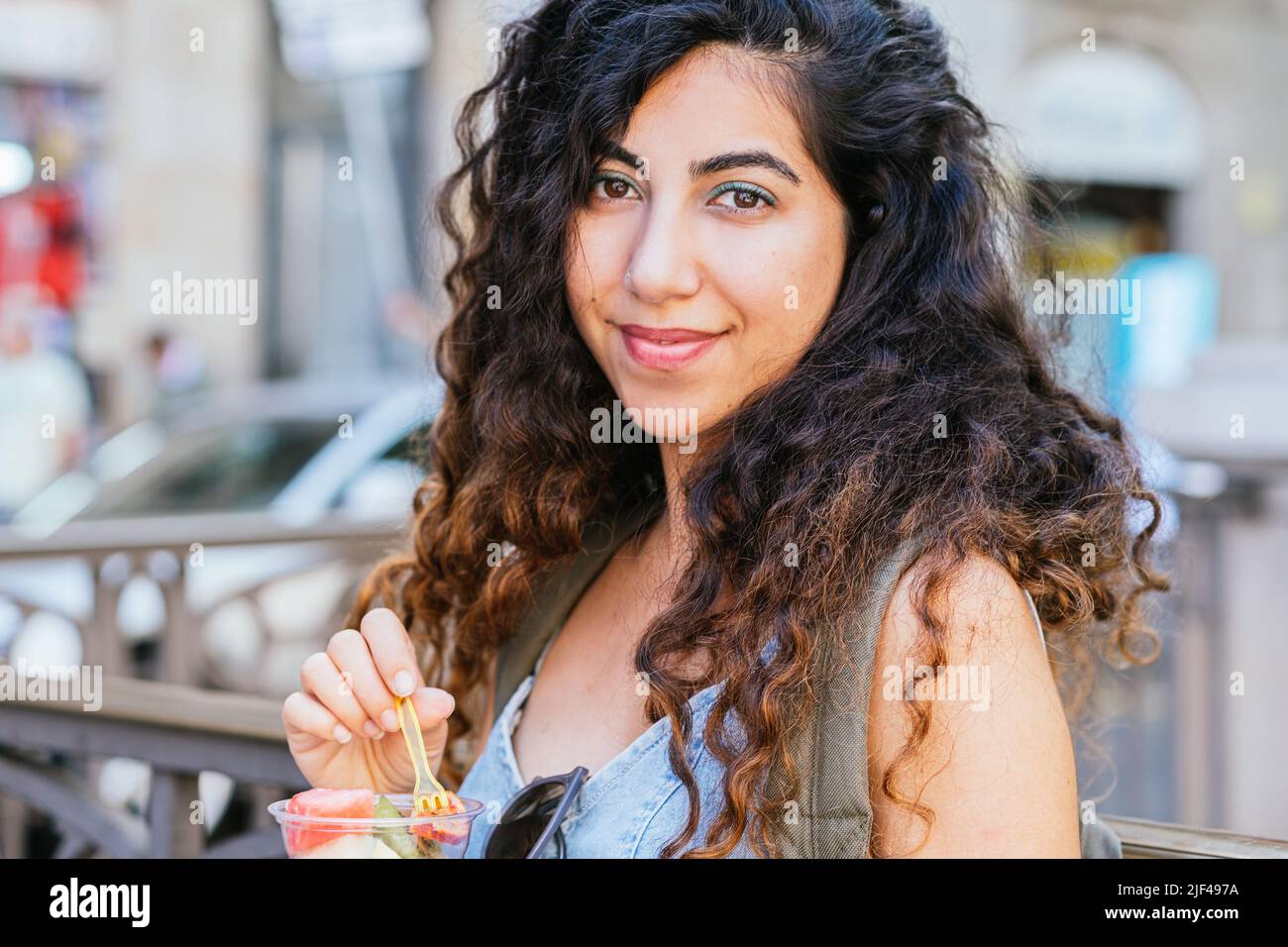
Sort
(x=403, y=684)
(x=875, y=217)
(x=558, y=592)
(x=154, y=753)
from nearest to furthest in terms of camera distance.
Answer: (x=403, y=684), (x=875, y=217), (x=558, y=592), (x=154, y=753)

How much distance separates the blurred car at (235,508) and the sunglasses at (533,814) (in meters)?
2.28

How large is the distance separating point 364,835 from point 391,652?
0.28 m

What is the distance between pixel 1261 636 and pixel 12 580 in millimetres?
3768

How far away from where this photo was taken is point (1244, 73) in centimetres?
1455

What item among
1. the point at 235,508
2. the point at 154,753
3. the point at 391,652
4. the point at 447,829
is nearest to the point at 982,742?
the point at 447,829

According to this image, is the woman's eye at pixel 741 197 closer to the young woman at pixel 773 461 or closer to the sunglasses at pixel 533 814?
the young woman at pixel 773 461

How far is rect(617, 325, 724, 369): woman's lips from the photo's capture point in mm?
1812

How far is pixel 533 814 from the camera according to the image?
179 cm

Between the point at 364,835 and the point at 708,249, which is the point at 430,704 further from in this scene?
the point at 708,249

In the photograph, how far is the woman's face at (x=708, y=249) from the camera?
5.85 ft

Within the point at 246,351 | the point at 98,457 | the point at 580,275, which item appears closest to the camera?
the point at 580,275

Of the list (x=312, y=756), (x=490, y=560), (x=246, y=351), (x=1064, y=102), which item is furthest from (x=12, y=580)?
(x=1064, y=102)

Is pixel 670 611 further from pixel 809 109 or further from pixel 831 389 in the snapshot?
pixel 809 109
